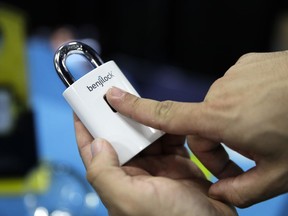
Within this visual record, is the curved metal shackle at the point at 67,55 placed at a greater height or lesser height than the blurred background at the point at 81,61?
greater

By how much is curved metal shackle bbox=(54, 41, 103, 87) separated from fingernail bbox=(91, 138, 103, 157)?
8 cm

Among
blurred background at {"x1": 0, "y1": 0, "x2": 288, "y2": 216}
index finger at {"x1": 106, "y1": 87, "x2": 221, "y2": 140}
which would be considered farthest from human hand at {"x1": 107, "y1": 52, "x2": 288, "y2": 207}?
blurred background at {"x1": 0, "y1": 0, "x2": 288, "y2": 216}

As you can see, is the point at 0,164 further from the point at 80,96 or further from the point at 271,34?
the point at 271,34

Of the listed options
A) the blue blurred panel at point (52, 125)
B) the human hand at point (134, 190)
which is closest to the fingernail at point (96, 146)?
the human hand at point (134, 190)

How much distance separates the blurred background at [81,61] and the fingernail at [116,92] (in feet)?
0.95

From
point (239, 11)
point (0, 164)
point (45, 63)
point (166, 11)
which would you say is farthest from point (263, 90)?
point (166, 11)

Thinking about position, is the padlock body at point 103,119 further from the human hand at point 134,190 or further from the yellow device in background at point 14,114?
the yellow device in background at point 14,114

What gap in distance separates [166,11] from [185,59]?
0.28 metres

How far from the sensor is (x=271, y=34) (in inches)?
75.7

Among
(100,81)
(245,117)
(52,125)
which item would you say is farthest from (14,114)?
(245,117)

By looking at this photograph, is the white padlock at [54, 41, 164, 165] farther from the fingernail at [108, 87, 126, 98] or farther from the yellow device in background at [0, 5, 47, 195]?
the yellow device in background at [0, 5, 47, 195]

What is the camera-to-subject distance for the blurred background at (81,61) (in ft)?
2.20

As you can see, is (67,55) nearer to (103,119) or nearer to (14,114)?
(103,119)

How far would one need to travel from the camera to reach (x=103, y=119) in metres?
0.43
